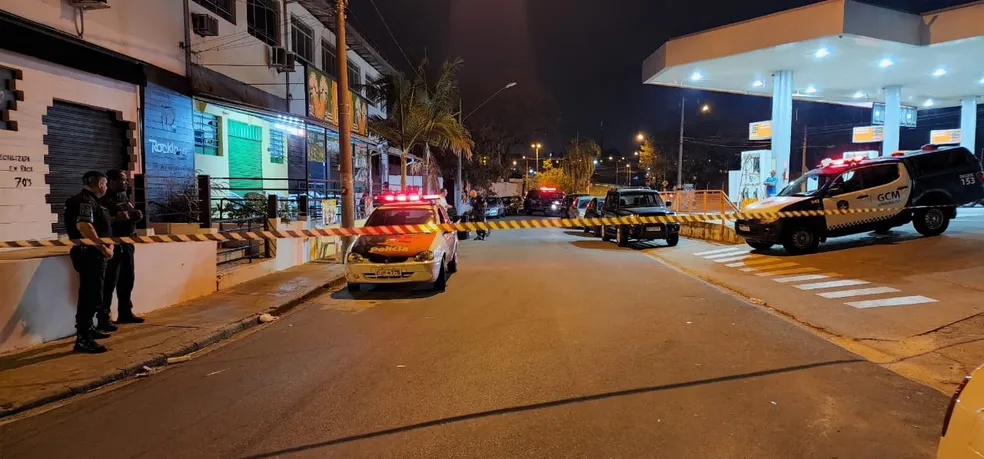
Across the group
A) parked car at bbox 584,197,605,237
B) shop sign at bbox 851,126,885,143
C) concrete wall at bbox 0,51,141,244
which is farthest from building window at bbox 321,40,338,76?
shop sign at bbox 851,126,885,143

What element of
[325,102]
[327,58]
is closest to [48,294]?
[325,102]

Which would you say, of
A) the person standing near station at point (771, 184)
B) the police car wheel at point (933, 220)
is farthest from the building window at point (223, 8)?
the person standing near station at point (771, 184)

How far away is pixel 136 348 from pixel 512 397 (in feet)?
14.8

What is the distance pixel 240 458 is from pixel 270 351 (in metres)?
2.90

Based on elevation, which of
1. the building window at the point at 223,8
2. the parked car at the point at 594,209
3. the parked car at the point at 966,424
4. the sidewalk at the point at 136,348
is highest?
the building window at the point at 223,8

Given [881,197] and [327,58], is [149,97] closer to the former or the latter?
[327,58]

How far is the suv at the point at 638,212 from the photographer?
687 inches

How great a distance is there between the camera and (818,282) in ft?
34.1

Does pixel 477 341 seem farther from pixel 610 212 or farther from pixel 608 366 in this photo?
pixel 610 212

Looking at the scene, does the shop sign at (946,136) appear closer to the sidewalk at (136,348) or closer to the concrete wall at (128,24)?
the sidewalk at (136,348)

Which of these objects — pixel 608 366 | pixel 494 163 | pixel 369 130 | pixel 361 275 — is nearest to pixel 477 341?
pixel 608 366

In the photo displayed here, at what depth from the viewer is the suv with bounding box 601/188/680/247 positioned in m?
17.5

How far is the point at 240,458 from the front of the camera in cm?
385

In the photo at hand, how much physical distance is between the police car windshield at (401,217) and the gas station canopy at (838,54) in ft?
51.6
